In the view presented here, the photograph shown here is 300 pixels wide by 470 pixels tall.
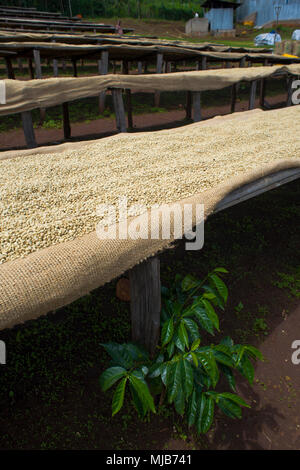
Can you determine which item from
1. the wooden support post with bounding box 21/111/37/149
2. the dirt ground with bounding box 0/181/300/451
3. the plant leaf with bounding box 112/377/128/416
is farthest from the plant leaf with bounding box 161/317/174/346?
the wooden support post with bounding box 21/111/37/149

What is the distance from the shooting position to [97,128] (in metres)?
7.32

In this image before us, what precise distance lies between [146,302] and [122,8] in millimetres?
35941

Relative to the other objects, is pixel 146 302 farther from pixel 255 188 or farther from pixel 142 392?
pixel 255 188

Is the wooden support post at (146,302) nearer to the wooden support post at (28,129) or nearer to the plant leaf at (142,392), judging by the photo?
the plant leaf at (142,392)

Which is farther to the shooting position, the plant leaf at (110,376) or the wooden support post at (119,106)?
the wooden support post at (119,106)

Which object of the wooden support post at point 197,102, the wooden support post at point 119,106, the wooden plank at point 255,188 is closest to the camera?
the wooden plank at point 255,188

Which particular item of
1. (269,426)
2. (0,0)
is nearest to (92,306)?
(269,426)

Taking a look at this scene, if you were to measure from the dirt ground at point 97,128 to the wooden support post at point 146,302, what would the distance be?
439cm

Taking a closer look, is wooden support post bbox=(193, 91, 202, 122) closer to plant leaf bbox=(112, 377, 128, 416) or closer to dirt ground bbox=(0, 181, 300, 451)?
dirt ground bbox=(0, 181, 300, 451)

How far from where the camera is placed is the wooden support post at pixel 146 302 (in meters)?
1.83

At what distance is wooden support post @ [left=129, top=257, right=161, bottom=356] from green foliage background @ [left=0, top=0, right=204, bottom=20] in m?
32.9

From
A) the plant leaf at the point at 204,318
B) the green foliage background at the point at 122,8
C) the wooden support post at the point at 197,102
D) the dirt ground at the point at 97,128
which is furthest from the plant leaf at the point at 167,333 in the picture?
the green foliage background at the point at 122,8

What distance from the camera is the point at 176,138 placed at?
3.26m

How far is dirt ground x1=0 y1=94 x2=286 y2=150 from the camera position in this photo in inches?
256
